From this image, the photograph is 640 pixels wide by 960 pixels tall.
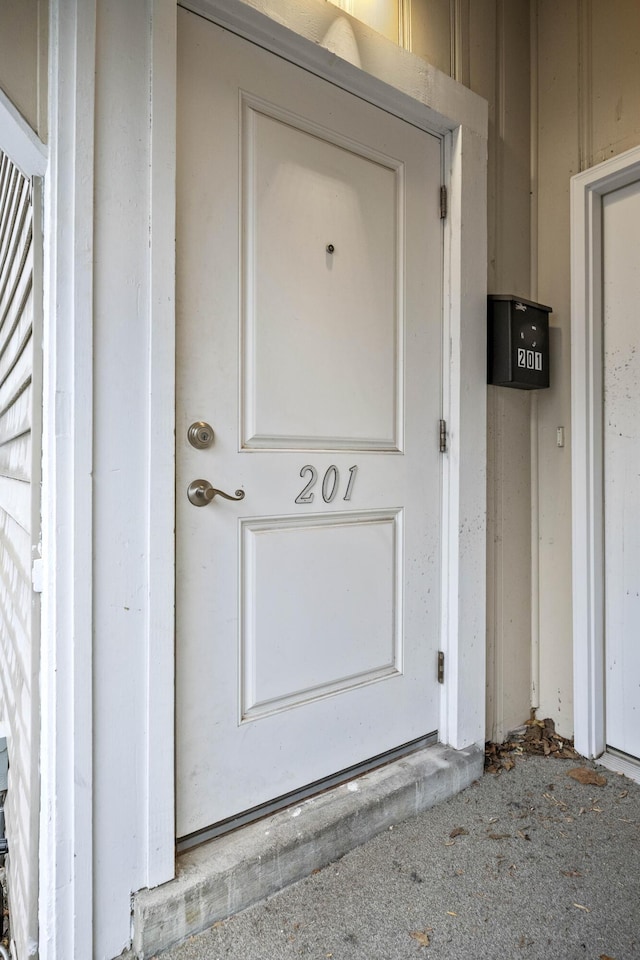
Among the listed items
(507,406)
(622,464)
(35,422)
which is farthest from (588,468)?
(35,422)

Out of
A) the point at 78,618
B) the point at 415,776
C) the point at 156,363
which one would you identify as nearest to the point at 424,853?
the point at 415,776

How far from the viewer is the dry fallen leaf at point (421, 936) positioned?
1.21 m

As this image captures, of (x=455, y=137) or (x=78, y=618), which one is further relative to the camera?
(x=455, y=137)

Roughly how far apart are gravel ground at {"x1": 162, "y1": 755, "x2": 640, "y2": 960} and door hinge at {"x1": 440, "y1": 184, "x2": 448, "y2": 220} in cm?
186

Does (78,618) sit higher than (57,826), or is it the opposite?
(78,618)

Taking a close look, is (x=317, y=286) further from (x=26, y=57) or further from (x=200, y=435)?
(x=26, y=57)

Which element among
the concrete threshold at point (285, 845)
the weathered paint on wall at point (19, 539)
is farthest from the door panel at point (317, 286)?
the concrete threshold at point (285, 845)

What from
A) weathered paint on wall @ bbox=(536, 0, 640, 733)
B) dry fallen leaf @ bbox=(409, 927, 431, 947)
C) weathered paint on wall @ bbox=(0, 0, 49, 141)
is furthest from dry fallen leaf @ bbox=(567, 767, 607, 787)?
weathered paint on wall @ bbox=(0, 0, 49, 141)

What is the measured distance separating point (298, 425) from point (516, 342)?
85 cm

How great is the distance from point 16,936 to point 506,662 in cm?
167

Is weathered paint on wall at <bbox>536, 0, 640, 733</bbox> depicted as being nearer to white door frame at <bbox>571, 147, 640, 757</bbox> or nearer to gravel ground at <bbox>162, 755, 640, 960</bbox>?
white door frame at <bbox>571, 147, 640, 757</bbox>

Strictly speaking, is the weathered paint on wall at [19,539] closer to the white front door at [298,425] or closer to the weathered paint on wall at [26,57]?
the weathered paint on wall at [26,57]

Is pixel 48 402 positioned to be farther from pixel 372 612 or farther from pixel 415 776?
pixel 415 776

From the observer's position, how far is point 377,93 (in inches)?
64.7
